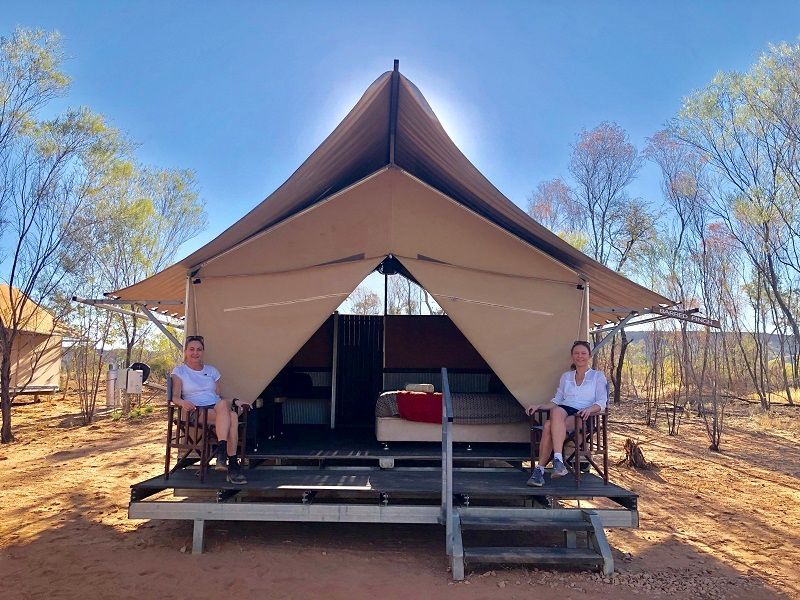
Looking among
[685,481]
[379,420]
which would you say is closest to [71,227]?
[379,420]

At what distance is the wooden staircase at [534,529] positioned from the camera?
3525 mm

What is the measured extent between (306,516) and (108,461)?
4.79 metres

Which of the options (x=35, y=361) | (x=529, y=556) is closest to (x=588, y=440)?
(x=529, y=556)

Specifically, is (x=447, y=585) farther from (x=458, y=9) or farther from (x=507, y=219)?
(x=458, y=9)

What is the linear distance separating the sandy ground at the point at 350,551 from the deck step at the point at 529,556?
0.11 meters

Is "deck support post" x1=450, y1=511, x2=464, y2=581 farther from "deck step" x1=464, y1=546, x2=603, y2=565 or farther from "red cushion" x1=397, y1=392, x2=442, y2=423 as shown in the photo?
"red cushion" x1=397, y1=392, x2=442, y2=423

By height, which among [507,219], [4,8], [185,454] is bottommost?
[185,454]

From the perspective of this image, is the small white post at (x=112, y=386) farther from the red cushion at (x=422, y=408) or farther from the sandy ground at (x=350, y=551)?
the red cushion at (x=422, y=408)

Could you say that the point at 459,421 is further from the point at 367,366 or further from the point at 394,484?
the point at 367,366

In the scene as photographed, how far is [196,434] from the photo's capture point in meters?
4.34

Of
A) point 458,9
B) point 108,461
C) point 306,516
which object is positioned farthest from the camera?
point 108,461

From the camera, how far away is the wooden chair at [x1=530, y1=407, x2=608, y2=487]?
411 cm

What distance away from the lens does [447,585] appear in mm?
3416

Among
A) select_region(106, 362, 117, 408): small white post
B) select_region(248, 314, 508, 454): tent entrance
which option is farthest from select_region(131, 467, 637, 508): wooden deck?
select_region(106, 362, 117, 408): small white post
